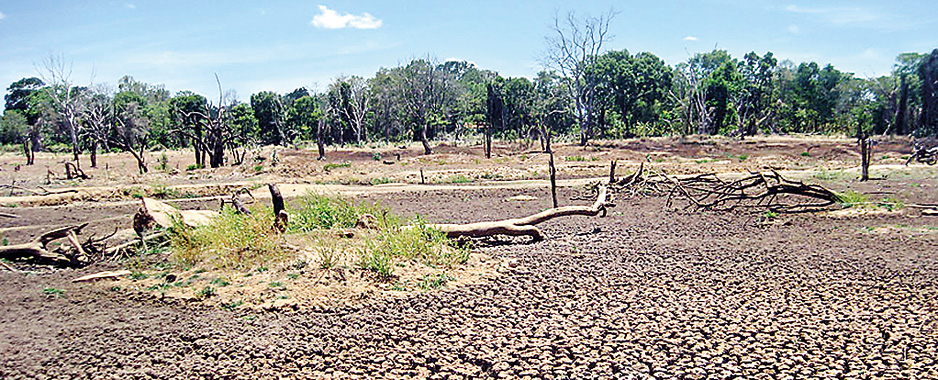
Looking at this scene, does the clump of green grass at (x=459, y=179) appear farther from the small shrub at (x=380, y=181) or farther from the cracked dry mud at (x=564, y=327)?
the cracked dry mud at (x=564, y=327)

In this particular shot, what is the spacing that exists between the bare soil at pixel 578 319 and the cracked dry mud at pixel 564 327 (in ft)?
0.06

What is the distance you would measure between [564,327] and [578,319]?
0.88 feet

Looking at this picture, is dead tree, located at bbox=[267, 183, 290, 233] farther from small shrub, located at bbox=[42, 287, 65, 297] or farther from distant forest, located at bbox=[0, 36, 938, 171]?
distant forest, located at bbox=[0, 36, 938, 171]

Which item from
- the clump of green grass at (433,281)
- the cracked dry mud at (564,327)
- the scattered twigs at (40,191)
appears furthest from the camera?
the scattered twigs at (40,191)

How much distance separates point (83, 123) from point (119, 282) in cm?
5825

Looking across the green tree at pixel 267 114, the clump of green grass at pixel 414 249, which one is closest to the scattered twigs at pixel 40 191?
the clump of green grass at pixel 414 249

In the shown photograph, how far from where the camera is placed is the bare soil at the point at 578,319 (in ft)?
16.0

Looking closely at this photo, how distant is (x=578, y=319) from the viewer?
229 inches

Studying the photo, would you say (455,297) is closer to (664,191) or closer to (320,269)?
(320,269)

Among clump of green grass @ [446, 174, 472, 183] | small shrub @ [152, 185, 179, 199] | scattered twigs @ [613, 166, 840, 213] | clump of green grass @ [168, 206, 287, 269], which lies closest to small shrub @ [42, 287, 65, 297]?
clump of green grass @ [168, 206, 287, 269]

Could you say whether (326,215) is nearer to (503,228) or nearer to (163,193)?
(503,228)

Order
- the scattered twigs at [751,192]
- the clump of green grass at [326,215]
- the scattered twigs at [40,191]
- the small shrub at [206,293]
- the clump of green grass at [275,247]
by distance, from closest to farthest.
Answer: the small shrub at [206,293] < the clump of green grass at [275,247] < the clump of green grass at [326,215] < the scattered twigs at [751,192] < the scattered twigs at [40,191]

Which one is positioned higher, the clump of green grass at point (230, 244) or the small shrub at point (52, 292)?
the clump of green grass at point (230, 244)

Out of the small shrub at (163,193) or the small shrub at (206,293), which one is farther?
the small shrub at (163,193)
